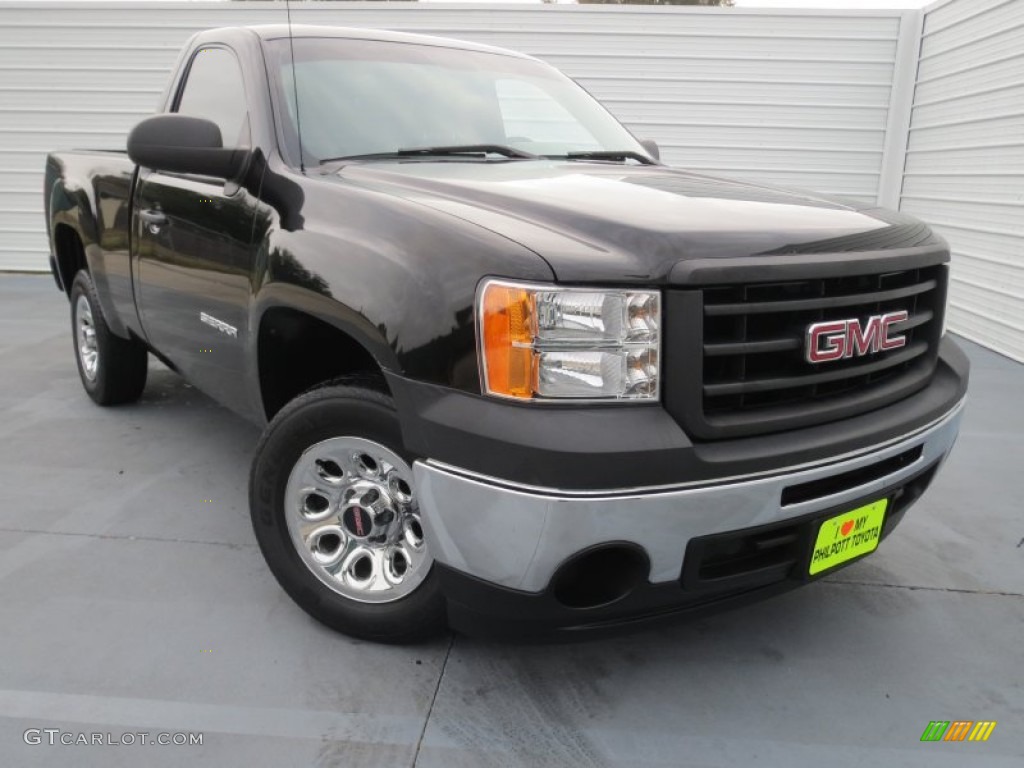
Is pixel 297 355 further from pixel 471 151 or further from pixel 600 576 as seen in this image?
pixel 600 576

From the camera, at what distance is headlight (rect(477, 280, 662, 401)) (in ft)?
5.83

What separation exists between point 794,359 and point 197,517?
7.82ft

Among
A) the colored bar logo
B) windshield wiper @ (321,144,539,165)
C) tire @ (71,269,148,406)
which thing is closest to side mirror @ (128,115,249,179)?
windshield wiper @ (321,144,539,165)

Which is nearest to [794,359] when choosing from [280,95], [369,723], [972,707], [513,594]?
[513,594]

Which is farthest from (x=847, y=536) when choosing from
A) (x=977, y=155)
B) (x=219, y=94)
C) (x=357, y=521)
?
(x=977, y=155)

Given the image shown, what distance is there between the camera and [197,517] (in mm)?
3277

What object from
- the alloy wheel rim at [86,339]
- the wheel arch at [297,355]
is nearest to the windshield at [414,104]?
the wheel arch at [297,355]

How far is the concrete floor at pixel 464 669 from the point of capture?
2029mm

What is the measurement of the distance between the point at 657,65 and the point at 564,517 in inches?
323

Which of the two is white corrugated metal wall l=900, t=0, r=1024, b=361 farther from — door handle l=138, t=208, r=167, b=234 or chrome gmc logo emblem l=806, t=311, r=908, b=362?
door handle l=138, t=208, r=167, b=234

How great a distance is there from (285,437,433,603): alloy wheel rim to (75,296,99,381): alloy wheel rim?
9.04 feet

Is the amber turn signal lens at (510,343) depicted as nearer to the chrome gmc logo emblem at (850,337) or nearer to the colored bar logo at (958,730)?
the chrome gmc logo emblem at (850,337)

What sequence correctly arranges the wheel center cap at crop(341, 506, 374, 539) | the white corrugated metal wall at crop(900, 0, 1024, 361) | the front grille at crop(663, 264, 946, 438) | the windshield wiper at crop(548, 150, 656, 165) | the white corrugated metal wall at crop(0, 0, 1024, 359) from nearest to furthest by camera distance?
the front grille at crop(663, 264, 946, 438)
the wheel center cap at crop(341, 506, 374, 539)
the windshield wiper at crop(548, 150, 656, 165)
the white corrugated metal wall at crop(900, 0, 1024, 361)
the white corrugated metal wall at crop(0, 0, 1024, 359)

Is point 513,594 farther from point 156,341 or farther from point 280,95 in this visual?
point 156,341
